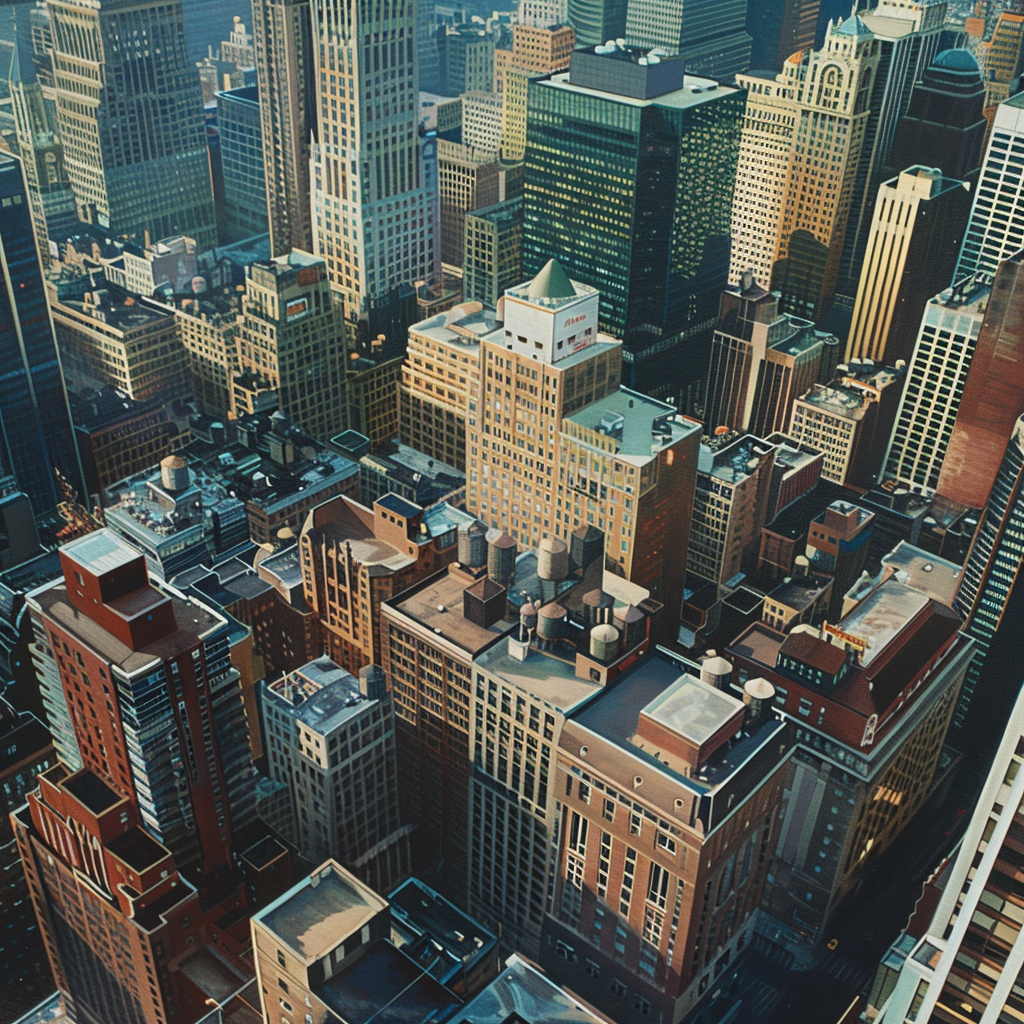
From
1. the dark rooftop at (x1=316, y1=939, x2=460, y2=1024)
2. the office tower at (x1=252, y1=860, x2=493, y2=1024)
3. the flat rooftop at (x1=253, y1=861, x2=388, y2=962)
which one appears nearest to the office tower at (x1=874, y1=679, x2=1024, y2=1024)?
the dark rooftop at (x1=316, y1=939, x2=460, y2=1024)

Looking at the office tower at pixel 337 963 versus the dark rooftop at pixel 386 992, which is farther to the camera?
the dark rooftop at pixel 386 992

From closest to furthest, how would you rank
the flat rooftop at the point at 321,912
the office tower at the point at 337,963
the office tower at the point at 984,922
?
the office tower at the point at 984,922 → the office tower at the point at 337,963 → the flat rooftop at the point at 321,912

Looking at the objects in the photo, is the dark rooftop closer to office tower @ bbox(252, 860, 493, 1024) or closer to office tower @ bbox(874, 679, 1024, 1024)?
office tower @ bbox(252, 860, 493, 1024)

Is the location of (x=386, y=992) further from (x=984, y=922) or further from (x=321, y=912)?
(x=984, y=922)

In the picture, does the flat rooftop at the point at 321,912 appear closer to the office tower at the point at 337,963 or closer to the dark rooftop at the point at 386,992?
the office tower at the point at 337,963

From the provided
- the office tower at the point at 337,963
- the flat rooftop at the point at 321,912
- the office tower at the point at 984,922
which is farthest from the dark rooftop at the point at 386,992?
the office tower at the point at 984,922
